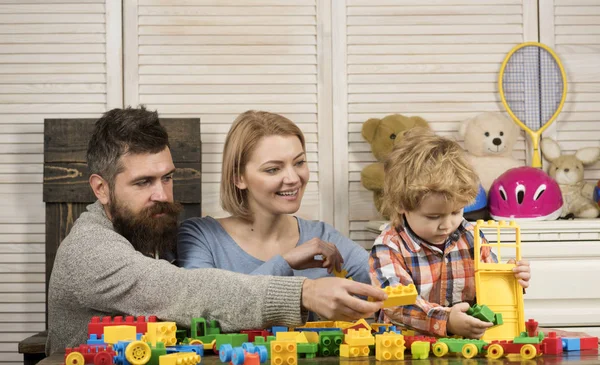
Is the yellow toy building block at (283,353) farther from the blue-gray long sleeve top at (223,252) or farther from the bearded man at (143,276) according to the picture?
the blue-gray long sleeve top at (223,252)

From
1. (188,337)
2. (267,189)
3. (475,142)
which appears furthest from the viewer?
(475,142)

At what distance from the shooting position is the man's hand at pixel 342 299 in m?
1.40

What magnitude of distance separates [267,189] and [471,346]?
942mm

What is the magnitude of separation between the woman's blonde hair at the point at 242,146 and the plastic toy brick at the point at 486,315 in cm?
91

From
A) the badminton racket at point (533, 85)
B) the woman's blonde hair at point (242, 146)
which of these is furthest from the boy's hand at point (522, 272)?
the badminton racket at point (533, 85)

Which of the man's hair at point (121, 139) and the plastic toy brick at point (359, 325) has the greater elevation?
the man's hair at point (121, 139)

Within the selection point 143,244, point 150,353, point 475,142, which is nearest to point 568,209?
point 475,142

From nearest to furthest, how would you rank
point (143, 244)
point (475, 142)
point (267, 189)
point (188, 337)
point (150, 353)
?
point (150, 353) < point (188, 337) < point (143, 244) < point (267, 189) < point (475, 142)

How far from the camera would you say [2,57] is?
3084 mm

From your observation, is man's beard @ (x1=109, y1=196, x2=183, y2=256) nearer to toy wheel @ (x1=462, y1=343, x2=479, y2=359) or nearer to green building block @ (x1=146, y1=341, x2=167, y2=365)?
green building block @ (x1=146, y1=341, x2=167, y2=365)

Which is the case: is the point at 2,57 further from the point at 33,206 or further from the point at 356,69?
the point at 356,69

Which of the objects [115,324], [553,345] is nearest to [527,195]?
[553,345]

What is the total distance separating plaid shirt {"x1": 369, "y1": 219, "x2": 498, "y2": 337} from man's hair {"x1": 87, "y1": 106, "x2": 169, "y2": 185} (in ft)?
2.14

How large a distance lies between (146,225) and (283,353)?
84 cm
